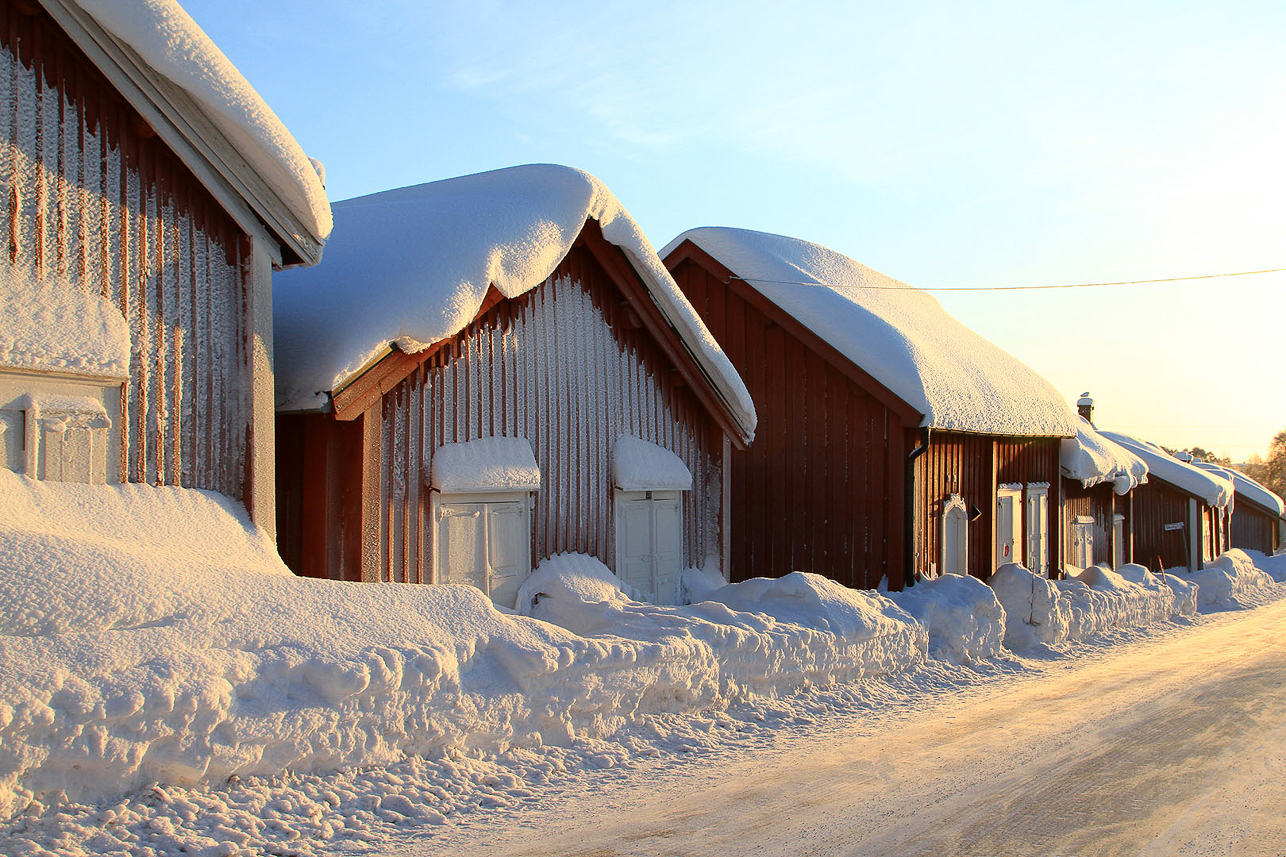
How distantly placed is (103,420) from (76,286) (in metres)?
0.90

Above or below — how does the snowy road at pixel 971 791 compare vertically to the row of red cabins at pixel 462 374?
below

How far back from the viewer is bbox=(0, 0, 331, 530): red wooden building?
621 centimetres

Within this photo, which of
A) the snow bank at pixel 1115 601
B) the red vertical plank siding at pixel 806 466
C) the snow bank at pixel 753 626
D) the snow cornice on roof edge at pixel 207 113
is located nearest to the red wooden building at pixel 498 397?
the snow bank at pixel 753 626

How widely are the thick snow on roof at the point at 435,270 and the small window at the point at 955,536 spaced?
5.00 meters

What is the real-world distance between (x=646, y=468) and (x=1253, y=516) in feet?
100

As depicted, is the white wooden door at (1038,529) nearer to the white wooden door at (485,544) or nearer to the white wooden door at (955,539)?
the white wooden door at (955,539)

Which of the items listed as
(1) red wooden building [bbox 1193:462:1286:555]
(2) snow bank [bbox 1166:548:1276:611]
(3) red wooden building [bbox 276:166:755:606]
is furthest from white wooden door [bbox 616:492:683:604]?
(1) red wooden building [bbox 1193:462:1286:555]

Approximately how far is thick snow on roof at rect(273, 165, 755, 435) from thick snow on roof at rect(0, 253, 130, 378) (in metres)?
1.62

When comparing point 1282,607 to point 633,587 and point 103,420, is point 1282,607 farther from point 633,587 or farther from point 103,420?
point 103,420

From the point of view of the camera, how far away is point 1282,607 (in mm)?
17641

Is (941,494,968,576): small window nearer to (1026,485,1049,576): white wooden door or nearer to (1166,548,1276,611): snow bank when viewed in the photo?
(1026,485,1049,576): white wooden door

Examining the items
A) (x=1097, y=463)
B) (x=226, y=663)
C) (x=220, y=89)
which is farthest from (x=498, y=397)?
(x=1097, y=463)

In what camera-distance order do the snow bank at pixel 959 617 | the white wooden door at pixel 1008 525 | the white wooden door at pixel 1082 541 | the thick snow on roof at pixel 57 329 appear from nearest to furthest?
the thick snow on roof at pixel 57 329
the snow bank at pixel 959 617
the white wooden door at pixel 1008 525
the white wooden door at pixel 1082 541

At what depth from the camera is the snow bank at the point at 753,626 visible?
25.8ft
